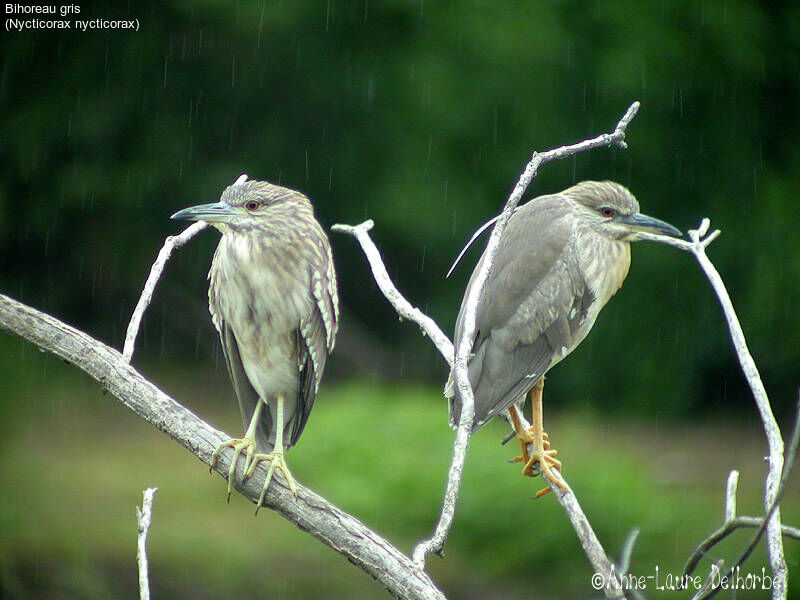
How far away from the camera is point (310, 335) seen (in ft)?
7.82

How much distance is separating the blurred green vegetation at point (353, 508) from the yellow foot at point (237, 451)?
3.44m

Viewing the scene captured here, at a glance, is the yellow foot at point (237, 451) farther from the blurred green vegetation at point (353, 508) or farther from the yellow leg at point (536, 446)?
the blurred green vegetation at point (353, 508)

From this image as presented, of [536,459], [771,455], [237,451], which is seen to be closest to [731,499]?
[771,455]

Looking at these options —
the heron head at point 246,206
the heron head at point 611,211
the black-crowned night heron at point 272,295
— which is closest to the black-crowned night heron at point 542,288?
the heron head at point 611,211

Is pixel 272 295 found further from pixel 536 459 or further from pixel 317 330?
pixel 536 459

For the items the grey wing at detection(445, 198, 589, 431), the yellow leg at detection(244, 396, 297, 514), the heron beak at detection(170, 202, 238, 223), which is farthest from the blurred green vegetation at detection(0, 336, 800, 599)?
the heron beak at detection(170, 202, 238, 223)

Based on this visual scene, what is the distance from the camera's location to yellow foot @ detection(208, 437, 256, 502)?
212cm

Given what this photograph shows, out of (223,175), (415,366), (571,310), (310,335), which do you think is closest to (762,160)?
(415,366)

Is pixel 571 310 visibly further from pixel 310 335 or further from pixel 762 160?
pixel 762 160

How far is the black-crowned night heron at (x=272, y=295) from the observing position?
230 cm

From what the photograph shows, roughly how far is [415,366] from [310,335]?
600 cm

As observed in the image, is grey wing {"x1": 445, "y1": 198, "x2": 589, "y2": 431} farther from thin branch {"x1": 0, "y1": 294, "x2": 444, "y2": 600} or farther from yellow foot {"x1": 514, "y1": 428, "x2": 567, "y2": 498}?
thin branch {"x1": 0, "y1": 294, "x2": 444, "y2": 600}

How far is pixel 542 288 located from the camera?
2.90m

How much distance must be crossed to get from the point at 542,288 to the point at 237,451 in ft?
3.84
